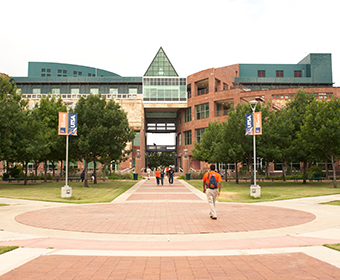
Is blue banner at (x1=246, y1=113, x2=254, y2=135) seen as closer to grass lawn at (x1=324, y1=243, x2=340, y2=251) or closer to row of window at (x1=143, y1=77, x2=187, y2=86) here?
grass lawn at (x1=324, y1=243, x2=340, y2=251)

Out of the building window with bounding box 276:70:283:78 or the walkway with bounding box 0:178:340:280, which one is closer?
the walkway with bounding box 0:178:340:280

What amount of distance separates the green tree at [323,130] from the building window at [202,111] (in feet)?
110

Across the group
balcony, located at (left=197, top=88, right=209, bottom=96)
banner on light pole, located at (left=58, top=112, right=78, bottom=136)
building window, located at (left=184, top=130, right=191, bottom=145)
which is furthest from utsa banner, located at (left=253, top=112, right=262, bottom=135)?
building window, located at (left=184, top=130, right=191, bottom=145)

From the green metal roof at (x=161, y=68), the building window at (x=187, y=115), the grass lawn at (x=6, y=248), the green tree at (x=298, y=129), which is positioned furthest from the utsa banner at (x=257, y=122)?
the green metal roof at (x=161, y=68)

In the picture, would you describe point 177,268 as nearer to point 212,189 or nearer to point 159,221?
point 159,221

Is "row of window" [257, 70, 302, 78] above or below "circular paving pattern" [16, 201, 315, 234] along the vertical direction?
above

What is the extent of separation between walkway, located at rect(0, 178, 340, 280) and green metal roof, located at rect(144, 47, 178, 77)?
196 ft

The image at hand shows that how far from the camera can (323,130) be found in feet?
88.4

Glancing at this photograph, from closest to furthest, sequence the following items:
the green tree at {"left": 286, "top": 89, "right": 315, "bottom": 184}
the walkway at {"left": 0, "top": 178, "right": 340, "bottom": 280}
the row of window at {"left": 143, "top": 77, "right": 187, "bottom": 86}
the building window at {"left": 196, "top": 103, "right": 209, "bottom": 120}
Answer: the walkway at {"left": 0, "top": 178, "right": 340, "bottom": 280} → the green tree at {"left": 286, "top": 89, "right": 315, "bottom": 184} → the building window at {"left": 196, "top": 103, "right": 209, "bottom": 120} → the row of window at {"left": 143, "top": 77, "right": 187, "bottom": 86}

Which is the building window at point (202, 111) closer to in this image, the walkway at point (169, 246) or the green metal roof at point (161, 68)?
the green metal roof at point (161, 68)

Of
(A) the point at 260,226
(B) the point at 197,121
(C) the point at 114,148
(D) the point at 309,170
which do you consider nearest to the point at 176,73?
(B) the point at 197,121

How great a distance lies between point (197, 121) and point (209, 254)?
58.5 metres

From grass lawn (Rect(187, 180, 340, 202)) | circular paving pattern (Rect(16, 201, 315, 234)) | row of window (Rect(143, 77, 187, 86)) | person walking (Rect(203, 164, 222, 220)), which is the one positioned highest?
row of window (Rect(143, 77, 187, 86))

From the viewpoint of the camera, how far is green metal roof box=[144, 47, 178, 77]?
68750 mm
